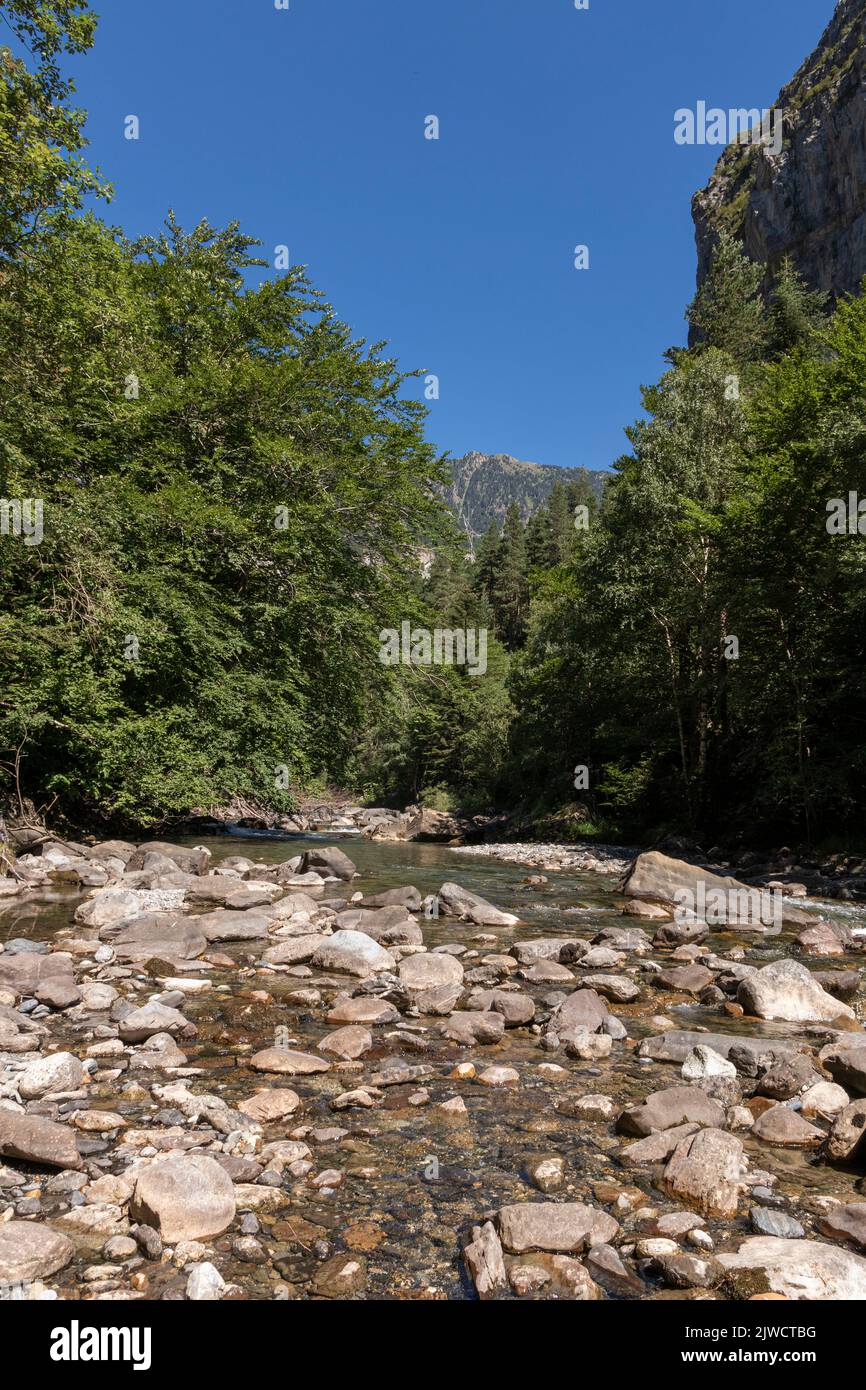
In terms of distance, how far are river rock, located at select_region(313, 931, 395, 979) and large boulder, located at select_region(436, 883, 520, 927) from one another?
324 cm

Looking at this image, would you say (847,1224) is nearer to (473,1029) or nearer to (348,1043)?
(473,1029)

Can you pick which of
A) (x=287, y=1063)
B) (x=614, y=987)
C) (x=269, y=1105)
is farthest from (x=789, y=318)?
(x=269, y=1105)

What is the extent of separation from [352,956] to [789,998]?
Answer: 4505 mm

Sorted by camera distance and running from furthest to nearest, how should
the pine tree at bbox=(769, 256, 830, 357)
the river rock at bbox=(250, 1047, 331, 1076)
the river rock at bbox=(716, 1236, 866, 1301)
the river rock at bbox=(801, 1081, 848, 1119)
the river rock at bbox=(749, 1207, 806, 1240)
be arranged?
the pine tree at bbox=(769, 256, 830, 357) → the river rock at bbox=(250, 1047, 331, 1076) → the river rock at bbox=(801, 1081, 848, 1119) → the river rock at bbox=(749, 1207, 806, 1240) → the river rock at bbox=(716, 1236, 866, 1301)

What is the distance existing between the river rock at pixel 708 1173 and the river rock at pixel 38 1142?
311 cm

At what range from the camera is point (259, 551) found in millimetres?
18250

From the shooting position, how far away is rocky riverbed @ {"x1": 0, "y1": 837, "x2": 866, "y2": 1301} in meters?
3.20

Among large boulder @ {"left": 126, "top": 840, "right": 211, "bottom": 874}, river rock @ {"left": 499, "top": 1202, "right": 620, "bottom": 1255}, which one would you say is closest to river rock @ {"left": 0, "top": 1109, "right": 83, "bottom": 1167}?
river rock @ {"left": 499, "top": 1202, "right": 620, "bottom": 1255}

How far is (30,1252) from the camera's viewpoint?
298 cm

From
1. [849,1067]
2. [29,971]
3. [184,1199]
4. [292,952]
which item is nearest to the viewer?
[184,1199]

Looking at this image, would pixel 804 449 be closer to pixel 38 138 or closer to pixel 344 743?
pixel 344 743

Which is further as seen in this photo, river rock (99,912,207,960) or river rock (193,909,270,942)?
river rock (193,909,270,942)

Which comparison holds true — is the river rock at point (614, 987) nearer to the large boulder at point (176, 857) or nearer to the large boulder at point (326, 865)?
the large boulder at point (326, 865)

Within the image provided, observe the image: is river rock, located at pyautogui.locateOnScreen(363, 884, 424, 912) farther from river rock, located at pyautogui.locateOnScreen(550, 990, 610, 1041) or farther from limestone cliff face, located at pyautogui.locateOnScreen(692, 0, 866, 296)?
limestone cliff face, located at pyautogui.locateOnScreen(692, 0, 866, 296)
